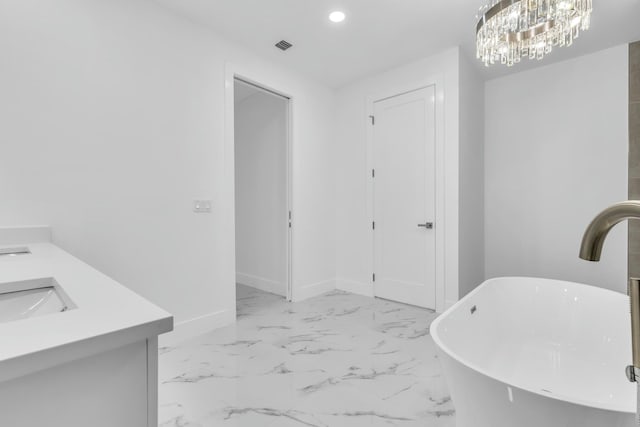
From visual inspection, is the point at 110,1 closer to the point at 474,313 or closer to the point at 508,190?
the point at 474,313

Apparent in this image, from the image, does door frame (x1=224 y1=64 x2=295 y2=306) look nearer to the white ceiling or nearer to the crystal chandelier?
the white ceiling

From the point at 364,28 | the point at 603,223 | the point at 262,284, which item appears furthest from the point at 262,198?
the point at 603,223

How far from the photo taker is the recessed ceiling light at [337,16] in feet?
8.32

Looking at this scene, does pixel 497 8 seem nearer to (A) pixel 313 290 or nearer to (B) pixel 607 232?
(B) pixel 607 232

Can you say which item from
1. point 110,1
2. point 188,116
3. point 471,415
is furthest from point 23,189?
point 471,415

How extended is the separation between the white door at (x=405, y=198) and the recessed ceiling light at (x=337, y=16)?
1137 millimetres

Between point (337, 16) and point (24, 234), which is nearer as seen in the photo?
point (24, 234)

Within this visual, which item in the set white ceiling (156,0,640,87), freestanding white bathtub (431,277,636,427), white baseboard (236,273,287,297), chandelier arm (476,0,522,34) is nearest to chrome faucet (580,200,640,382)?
freestanding white bathtub (431,277,636,427)

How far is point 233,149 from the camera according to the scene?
9.37 ft

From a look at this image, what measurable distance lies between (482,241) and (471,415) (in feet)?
9.71

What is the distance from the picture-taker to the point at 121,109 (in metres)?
2.21

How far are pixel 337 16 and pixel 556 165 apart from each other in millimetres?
2663

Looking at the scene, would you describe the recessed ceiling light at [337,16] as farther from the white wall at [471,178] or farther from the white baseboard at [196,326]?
the white baseboard at [196,326]

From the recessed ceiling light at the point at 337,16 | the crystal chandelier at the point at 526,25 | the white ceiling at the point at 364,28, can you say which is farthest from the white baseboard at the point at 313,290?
the crystal chandelier at the point at 526,25
